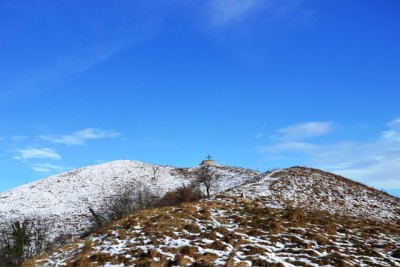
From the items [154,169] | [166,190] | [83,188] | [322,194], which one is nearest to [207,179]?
[166,190]

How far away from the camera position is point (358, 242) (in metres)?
14.8

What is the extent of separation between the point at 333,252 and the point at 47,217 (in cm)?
4372

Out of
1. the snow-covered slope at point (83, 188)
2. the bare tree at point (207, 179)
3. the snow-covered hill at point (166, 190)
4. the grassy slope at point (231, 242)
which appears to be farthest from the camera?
the snow-covered slope at point (83, 188)

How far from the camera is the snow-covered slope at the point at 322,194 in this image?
2792 centimetres

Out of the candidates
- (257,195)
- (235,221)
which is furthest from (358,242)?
(257,195)

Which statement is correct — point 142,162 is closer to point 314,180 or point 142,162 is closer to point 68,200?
point 68,200

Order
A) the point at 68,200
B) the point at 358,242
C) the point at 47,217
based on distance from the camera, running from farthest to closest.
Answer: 1. the point at 68,200
2. the point at 47,217
3. the point at 358,242

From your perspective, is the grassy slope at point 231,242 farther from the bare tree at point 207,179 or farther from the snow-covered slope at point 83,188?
the snow-covered slope at point 83,188

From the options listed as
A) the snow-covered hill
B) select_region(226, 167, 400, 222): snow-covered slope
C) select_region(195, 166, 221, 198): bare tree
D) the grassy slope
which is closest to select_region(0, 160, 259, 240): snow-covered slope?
the snow-covered hill

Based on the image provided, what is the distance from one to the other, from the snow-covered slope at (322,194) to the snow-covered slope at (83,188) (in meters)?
18.9

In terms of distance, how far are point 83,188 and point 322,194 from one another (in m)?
41.5

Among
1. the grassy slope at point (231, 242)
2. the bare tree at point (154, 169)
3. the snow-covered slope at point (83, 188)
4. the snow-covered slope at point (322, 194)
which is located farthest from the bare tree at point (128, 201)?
the grassy slope at point (231, 242)

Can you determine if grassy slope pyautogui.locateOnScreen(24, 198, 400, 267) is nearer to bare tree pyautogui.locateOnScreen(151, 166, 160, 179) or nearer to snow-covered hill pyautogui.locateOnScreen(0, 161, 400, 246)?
snow-covered hill pyautogui.locateOnScreen(0, 161, 400, 246)

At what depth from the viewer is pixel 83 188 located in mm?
59250
